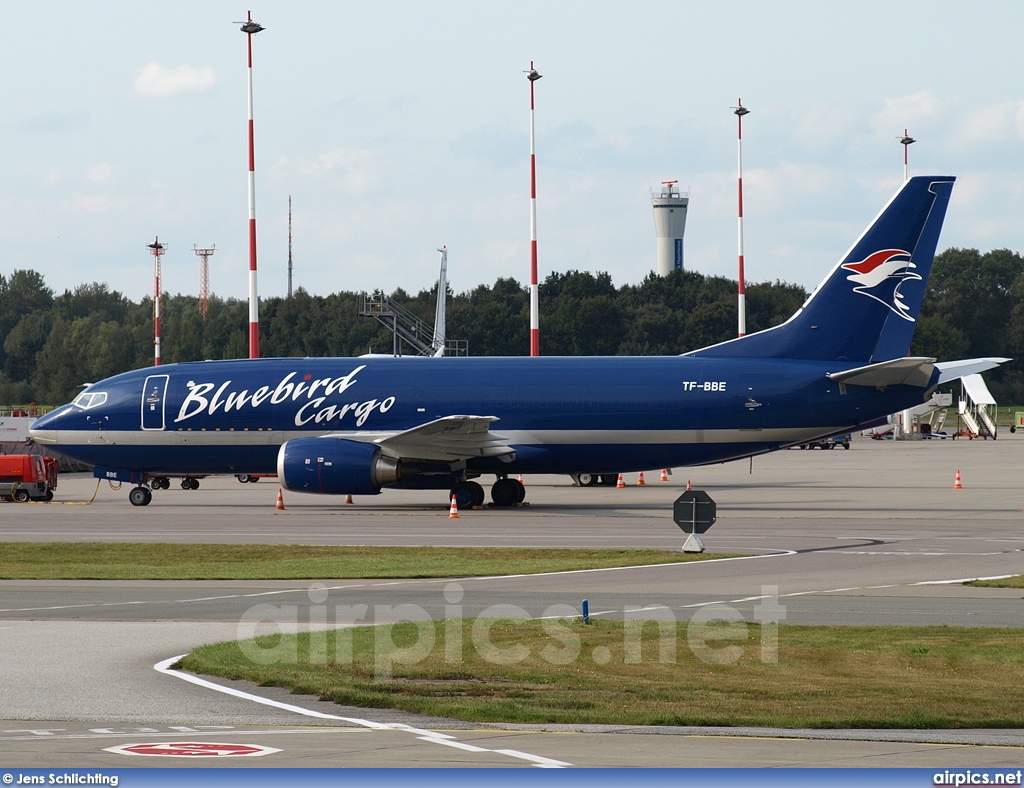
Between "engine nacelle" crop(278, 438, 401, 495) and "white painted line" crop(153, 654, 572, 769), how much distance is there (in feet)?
74.2

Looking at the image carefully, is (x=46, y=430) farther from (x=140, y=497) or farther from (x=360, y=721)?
(x=360, y=721)

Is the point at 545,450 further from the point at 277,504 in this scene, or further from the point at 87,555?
the point at 87,555

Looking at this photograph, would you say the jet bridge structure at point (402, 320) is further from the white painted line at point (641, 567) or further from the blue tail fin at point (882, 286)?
the white painted line at point (641, 567)

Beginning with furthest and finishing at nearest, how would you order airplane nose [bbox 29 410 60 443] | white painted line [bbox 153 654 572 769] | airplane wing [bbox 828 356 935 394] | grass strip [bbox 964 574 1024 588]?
airplane nose [bbox 29 410 60 443], airplane wing [bbox 828 356 935 394], grass strip [bbox 964 574 1024 588], white painted line [bbox 153 654 572 769]

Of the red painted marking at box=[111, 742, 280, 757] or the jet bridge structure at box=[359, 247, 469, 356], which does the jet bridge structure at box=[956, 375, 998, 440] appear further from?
the red painted marking at box=[111, 742, 280, 757]

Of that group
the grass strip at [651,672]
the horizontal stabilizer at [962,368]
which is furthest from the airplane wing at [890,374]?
the grass strip at [651,672]

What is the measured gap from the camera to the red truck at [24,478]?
4341cm

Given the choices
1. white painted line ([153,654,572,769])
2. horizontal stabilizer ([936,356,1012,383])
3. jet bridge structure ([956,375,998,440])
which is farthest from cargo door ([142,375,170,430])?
jet bridge structure ([956,375,998,440])

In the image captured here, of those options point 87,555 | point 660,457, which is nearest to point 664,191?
point 660,457

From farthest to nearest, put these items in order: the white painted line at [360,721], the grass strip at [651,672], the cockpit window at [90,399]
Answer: the cockpit window at [90,399], the grass strip at [651,672], the white painted line at [360,721]

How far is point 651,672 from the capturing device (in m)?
13.8

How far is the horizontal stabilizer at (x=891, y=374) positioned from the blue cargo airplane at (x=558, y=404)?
43mm

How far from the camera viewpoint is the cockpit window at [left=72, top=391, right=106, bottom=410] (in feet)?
135

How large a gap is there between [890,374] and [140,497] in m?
22.5
